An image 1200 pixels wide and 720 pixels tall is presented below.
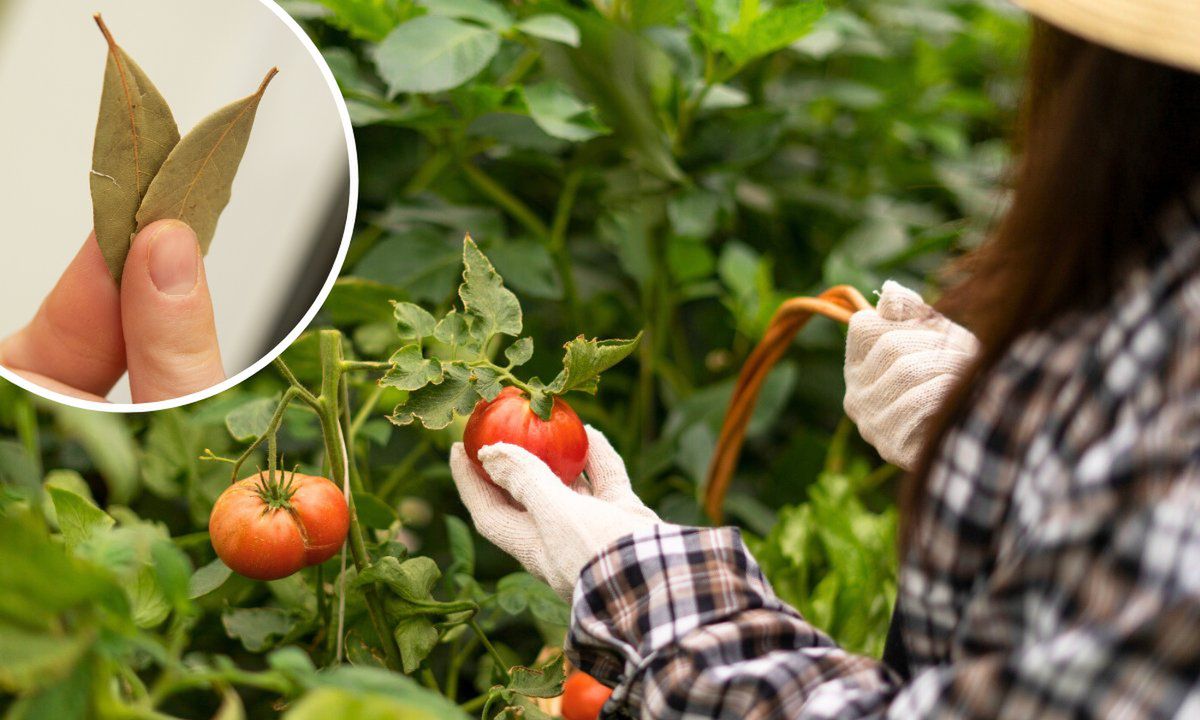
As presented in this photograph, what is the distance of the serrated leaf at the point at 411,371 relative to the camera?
56 cm

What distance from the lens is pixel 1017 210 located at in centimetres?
43

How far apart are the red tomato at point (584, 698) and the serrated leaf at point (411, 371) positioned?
0.24 meters

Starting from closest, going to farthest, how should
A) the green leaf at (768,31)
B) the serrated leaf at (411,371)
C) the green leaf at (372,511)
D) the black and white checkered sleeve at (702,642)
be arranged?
the black and white checkered sleeve at (702,642)
the serrated leaf at (411,371)
the green leaf at (372,511)
the green leaf at (768,31)

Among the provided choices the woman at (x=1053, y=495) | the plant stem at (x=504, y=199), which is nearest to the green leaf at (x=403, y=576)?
the woman at (x=1053, y=495)

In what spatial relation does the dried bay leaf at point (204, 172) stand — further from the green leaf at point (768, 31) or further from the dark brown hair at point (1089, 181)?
the green leaf at point (768, 31)

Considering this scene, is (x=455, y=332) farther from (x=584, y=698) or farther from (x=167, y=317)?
(x=584, y=698)

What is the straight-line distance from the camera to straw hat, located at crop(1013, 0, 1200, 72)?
0.35 metres

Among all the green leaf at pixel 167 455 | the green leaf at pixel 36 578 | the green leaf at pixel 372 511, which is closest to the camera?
the green leaf at pixel 36 578

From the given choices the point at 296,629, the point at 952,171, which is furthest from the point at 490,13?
the point at 952,171

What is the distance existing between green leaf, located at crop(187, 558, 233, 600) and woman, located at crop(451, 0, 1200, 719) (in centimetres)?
23

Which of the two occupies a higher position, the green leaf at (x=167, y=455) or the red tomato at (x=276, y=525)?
the red tomato at (x=276, y=525)

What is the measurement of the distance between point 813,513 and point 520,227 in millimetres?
444

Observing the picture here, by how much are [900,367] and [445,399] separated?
0.29 meters

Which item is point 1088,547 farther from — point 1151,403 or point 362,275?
point 362,275
